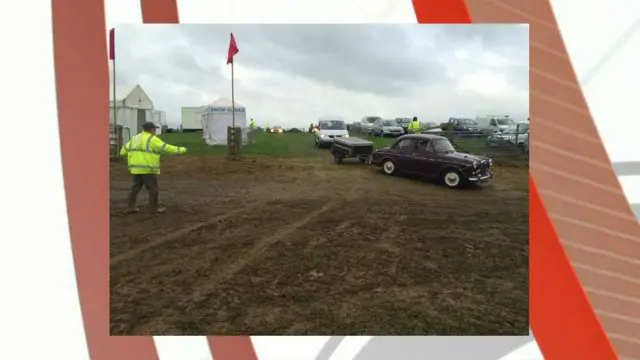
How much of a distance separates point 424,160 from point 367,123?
51 cm

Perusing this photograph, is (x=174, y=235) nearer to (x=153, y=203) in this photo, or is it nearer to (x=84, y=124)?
(x=153, y=203)

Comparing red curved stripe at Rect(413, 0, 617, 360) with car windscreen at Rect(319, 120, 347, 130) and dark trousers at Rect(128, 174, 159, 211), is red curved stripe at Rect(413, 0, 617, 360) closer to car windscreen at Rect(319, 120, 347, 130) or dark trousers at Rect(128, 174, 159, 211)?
car windscreen at Rect(319, 120, 347, 130)

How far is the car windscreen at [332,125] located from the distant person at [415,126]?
0.47m

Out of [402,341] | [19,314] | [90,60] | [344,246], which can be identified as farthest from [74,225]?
[402,341]

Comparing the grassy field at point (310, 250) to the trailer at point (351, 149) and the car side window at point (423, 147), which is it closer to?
the trailer at point (351, 149)

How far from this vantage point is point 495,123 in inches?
93.9

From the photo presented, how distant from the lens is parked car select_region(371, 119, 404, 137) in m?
2.44

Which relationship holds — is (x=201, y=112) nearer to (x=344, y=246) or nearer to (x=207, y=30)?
(x=207, y=30)

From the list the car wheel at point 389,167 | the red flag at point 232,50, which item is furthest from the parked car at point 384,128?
the red flag at point 232,50

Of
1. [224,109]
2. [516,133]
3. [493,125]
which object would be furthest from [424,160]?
[224,109]

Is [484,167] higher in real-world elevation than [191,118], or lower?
lower

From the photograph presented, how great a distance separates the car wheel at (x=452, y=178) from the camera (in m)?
2.51

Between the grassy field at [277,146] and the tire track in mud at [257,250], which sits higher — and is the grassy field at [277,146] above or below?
above

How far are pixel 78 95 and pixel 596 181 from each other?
345 cm
